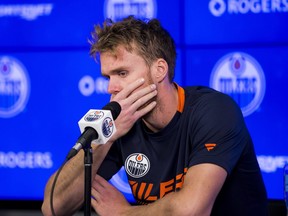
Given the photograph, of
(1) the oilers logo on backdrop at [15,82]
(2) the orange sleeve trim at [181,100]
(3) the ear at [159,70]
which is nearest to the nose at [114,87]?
(3) the ear at [159,70]

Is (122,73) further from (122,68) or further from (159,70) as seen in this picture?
(159,70)

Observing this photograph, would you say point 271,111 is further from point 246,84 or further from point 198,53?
point 198,53

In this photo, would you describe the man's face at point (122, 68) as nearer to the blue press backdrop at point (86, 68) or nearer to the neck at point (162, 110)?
the neck at point (162, 110)

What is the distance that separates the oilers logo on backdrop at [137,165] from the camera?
2369 mm

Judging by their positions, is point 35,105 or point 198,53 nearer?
point 198,53

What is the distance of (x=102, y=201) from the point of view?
2.32 m

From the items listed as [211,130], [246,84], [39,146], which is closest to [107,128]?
[211,130]

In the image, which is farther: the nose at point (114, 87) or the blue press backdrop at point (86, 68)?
the blue press backdrop at point (86, 68)

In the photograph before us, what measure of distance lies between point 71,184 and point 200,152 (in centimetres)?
56

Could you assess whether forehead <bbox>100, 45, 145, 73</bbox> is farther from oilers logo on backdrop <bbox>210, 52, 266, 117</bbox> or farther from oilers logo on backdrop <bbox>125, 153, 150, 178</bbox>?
oilers logo on backdrop <bbox>210, 52, 266, 117</bbox>

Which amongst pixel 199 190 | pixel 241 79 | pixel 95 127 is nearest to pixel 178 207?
pixel 199 190

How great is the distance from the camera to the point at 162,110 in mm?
2389

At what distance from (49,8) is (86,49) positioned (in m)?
0.32

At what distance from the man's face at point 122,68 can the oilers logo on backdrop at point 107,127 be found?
1.74 ft
